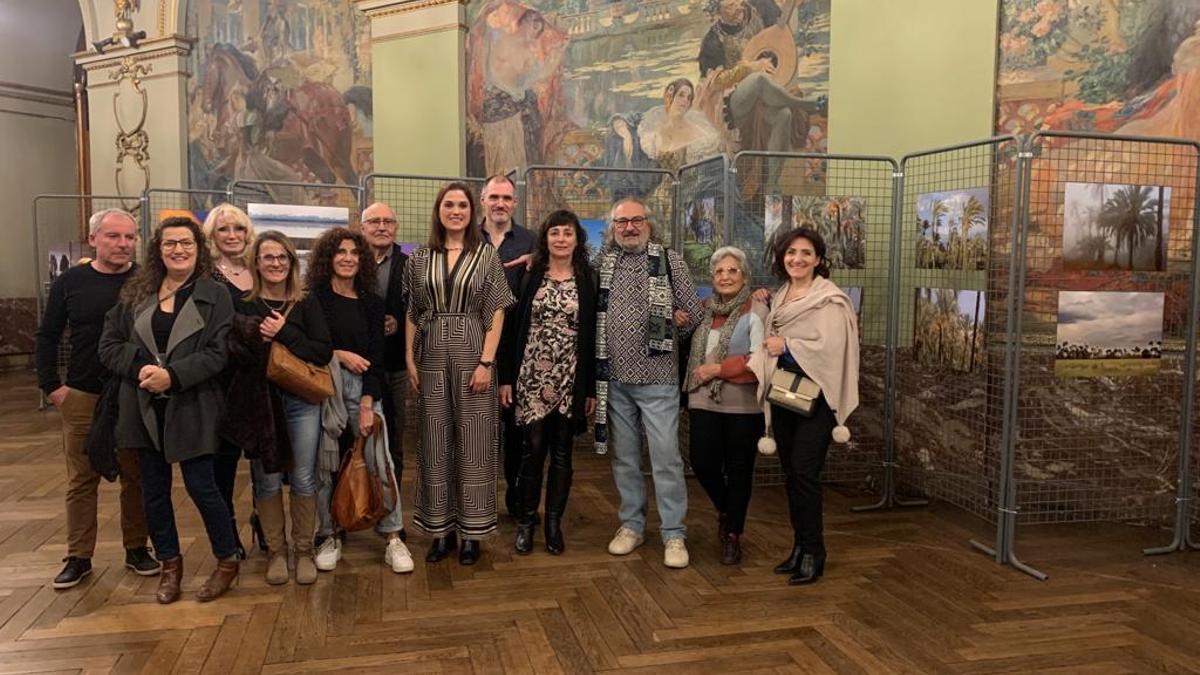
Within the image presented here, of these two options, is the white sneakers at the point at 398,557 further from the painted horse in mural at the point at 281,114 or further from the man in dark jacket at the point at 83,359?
the painted horse in mural at the point at 281,114

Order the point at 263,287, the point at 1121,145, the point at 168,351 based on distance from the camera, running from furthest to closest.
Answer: the point at 1121,145 < the point at 263,287 < the point at 168,351

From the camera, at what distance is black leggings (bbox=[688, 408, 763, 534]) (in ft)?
14.4

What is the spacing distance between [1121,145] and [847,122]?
72.8 inches

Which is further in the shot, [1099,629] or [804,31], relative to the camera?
[804,31]

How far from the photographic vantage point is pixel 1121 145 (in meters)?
5.08

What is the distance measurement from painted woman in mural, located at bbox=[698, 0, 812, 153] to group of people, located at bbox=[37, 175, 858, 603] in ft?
8.84

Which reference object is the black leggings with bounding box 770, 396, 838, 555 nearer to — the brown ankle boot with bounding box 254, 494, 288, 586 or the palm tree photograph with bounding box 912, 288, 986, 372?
the palm tree photograph with bounding box 912, 288, 986, 372

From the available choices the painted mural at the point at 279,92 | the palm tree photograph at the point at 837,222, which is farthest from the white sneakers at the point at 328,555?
the painted mural at the point at 279,92

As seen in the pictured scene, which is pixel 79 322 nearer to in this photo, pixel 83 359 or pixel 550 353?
pixel 83 359

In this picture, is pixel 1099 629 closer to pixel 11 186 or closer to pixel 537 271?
pixel 537 271

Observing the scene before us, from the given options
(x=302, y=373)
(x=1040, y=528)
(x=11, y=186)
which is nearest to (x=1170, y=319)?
(x=1040, y=528)

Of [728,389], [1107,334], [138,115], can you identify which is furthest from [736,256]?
[138,115]

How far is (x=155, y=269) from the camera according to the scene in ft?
12.6

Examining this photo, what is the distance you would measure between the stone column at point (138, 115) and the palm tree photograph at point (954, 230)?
32.8ft
